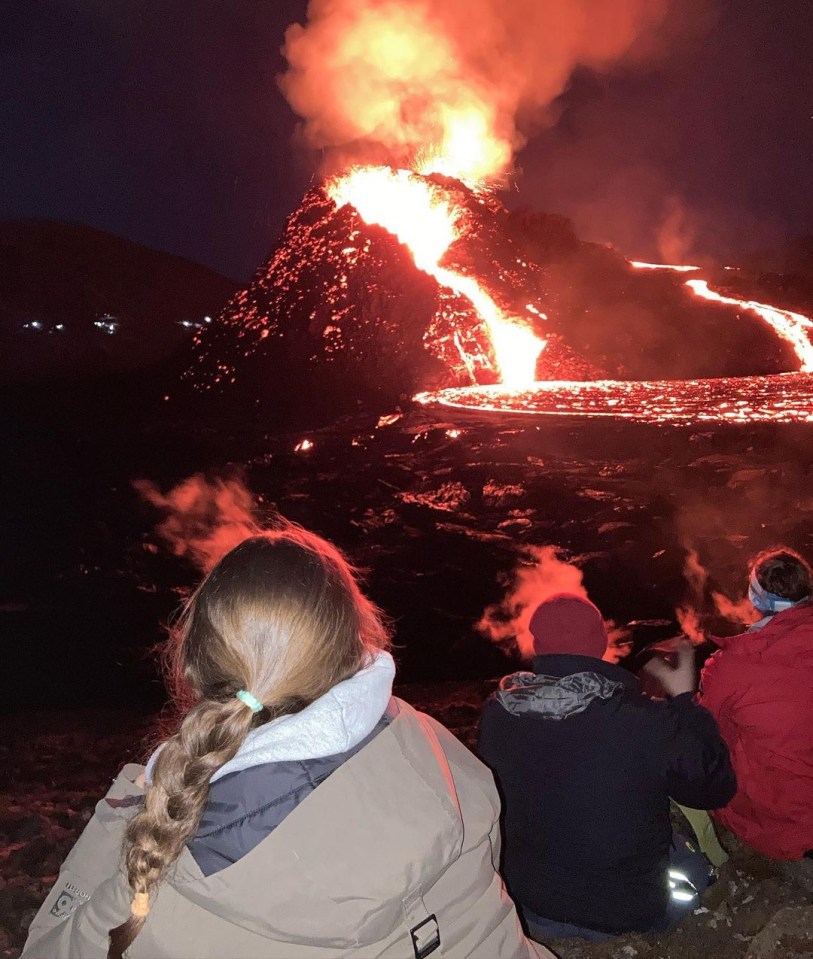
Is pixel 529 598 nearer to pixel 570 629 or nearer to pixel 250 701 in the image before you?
pixel 570 629

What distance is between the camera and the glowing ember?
11.1 meters

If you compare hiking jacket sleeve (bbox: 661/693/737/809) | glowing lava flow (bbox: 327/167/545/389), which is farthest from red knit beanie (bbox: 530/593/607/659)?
glowing lava flow (bbox: 327/167/545/389)

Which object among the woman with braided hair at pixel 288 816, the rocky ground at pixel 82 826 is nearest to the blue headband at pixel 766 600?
the rocky ground at pixel 82 826

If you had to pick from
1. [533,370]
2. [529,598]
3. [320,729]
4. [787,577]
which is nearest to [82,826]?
[320,729]

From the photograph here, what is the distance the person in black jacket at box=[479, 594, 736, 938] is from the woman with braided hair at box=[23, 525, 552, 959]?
2.40ft

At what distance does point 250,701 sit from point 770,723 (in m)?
1.85

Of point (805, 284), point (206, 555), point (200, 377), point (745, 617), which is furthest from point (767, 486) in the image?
point (200, 377)

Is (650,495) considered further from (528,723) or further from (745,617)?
(528,723)

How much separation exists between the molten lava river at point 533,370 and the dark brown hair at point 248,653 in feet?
34.1

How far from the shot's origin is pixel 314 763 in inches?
45.9

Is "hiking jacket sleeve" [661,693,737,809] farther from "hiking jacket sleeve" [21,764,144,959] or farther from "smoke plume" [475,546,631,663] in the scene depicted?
"smoke plume" [475,546,631,663]

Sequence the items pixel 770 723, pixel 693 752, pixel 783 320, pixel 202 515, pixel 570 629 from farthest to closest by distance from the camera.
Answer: pixel 783 320 → pixel 202 515 → pixel 770 723 → pixel 570 629 → pixel 693 752

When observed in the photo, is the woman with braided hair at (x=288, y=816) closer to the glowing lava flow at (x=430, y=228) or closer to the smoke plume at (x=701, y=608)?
the smoke plume at (x=701, y=608)

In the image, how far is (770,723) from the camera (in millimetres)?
2316
